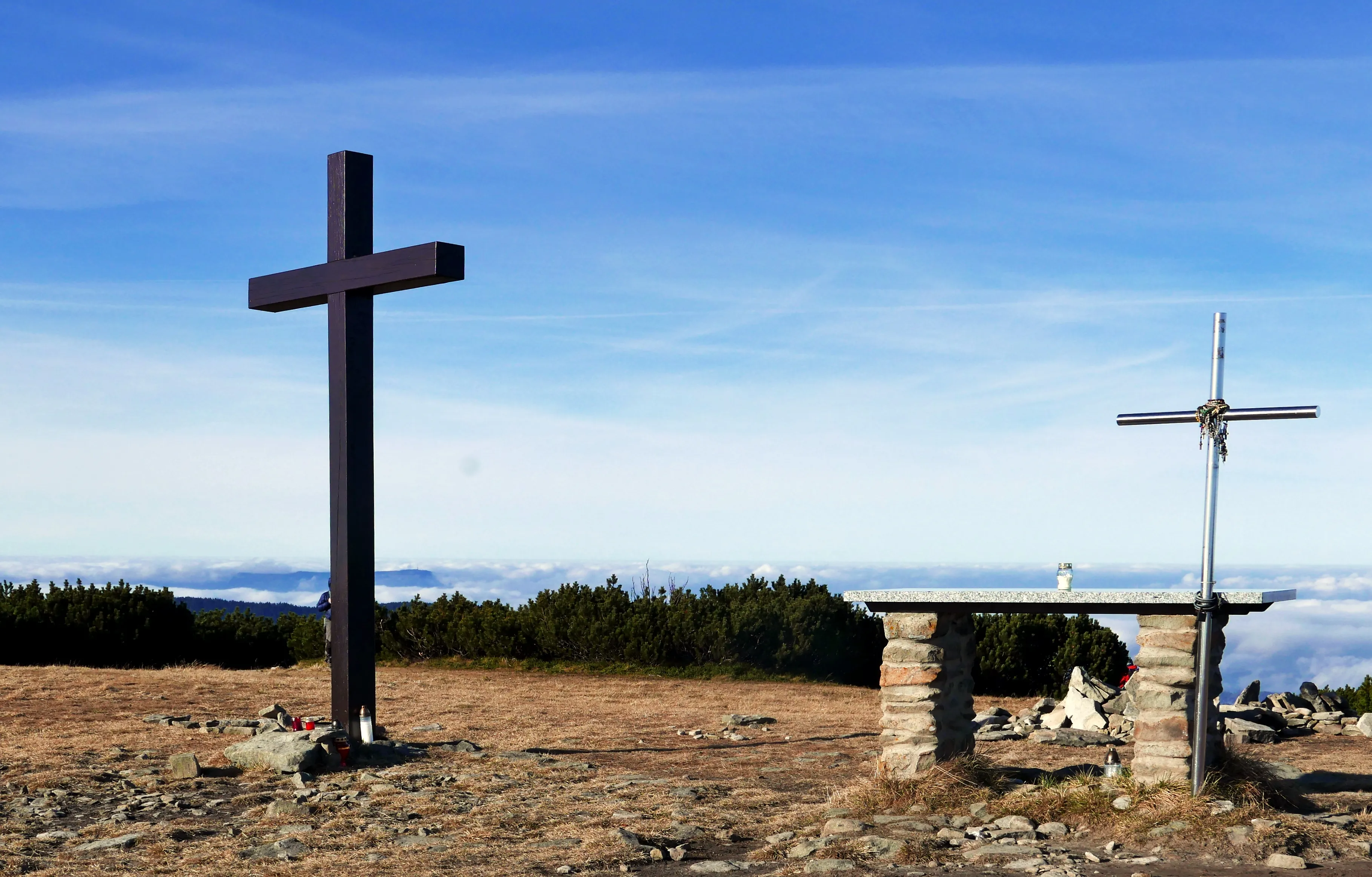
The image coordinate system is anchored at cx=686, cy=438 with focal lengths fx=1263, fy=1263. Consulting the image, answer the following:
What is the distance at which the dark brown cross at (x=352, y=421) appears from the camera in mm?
10492

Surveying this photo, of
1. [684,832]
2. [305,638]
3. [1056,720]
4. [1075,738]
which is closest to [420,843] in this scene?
[684,832]

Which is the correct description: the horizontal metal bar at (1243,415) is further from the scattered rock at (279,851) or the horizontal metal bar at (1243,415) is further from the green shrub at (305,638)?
the green shrub at (305,638)

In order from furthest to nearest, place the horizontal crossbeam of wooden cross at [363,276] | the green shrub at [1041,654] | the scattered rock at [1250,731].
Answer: the green shrub at [1041,654] → the scattered rock at [1250,731] → the horizontal crossbeam of wooden cross at [363,276]

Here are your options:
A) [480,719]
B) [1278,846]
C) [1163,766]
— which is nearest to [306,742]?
[480,719]

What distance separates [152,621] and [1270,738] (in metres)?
17.2

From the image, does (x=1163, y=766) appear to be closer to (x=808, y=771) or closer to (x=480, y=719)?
(x=808, y=771)

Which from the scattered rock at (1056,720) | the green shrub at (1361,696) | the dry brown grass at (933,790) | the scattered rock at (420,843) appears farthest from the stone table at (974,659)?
the green shrub at (1361,696)

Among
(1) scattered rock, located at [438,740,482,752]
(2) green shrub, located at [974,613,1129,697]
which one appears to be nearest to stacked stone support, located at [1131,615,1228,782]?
(1) scattered rock, located at [438,740,482,752]

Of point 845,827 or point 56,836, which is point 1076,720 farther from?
point 56,836

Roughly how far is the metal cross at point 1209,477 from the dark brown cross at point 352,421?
19.6ft

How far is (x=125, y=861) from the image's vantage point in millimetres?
7262

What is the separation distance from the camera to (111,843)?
301 inches

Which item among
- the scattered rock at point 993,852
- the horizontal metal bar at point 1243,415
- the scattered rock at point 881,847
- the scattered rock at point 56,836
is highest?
the horizontal metal bar at point 1243,415

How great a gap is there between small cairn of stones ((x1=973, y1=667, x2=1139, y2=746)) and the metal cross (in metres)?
4.13
